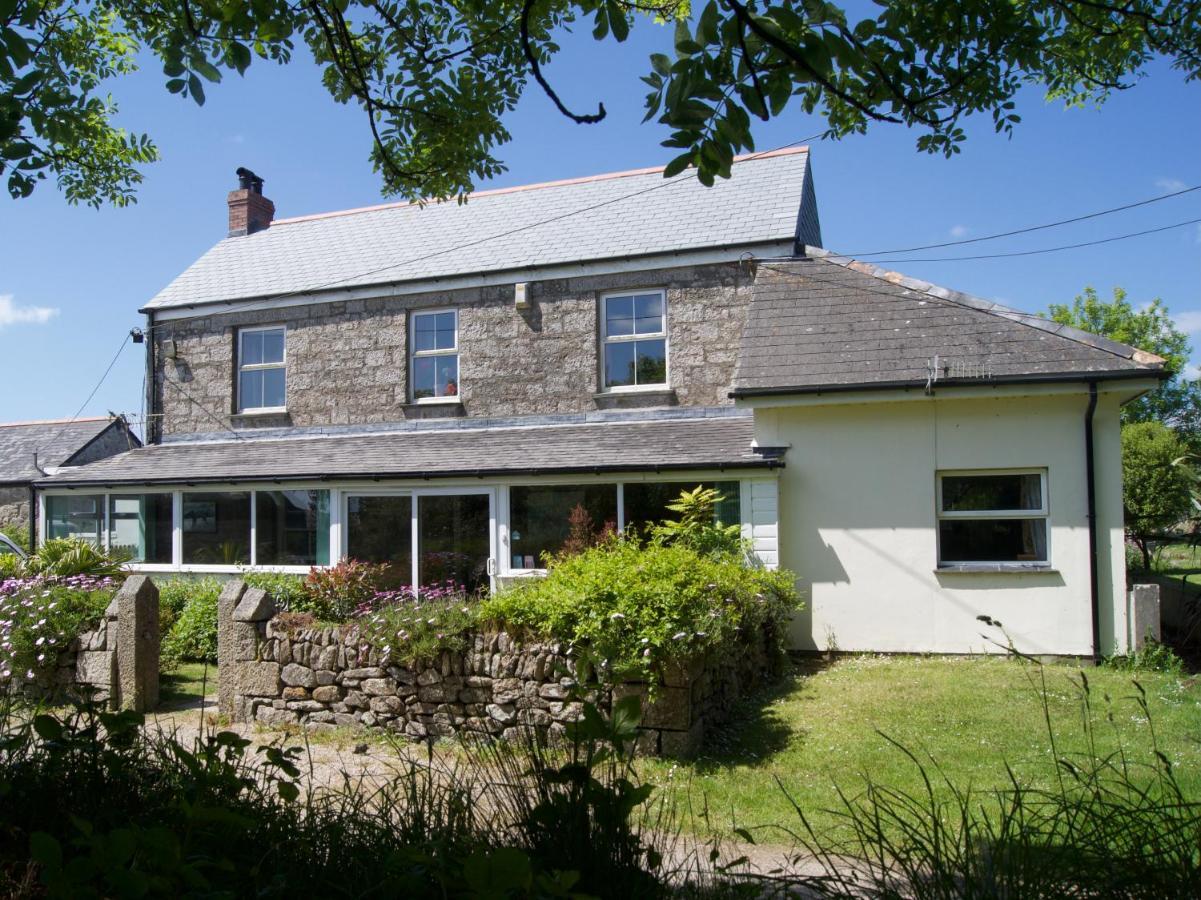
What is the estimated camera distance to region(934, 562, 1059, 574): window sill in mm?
10664

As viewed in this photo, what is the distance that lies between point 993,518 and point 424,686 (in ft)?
24.0

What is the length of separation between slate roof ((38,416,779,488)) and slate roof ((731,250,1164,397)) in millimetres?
1279

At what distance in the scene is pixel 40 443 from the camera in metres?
23.0

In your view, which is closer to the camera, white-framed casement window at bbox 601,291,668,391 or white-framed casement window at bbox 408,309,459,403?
white-framed casement window at bbox 601,291,668,391

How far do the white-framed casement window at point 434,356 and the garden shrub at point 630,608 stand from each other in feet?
26.4

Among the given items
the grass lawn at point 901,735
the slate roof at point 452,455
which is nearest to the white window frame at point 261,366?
the slate roof at point 452,455

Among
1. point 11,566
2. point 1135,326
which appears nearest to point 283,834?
point 11,566

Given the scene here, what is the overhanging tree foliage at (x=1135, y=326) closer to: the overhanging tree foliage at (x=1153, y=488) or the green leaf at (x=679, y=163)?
the overhanging tree foliage at (x=1153, y=488)

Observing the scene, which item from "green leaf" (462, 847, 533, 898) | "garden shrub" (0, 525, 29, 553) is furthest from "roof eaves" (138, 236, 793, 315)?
"green leaf" (462, 847, 533, 898)

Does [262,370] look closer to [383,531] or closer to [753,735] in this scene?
[383,531]

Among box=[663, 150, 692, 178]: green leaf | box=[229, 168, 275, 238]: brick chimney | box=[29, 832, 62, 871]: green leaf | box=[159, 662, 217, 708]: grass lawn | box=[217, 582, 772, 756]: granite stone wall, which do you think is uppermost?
box=[229, 168, 275, 238]: brick chimney

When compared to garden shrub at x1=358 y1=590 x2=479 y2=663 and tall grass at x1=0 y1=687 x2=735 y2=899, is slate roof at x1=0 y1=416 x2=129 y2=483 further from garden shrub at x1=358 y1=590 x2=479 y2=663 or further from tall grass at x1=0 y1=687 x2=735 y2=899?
tall grass at x1=0 y1=687 x2=735 y2=899

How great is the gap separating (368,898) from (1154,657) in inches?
396

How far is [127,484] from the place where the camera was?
15.2 meters
